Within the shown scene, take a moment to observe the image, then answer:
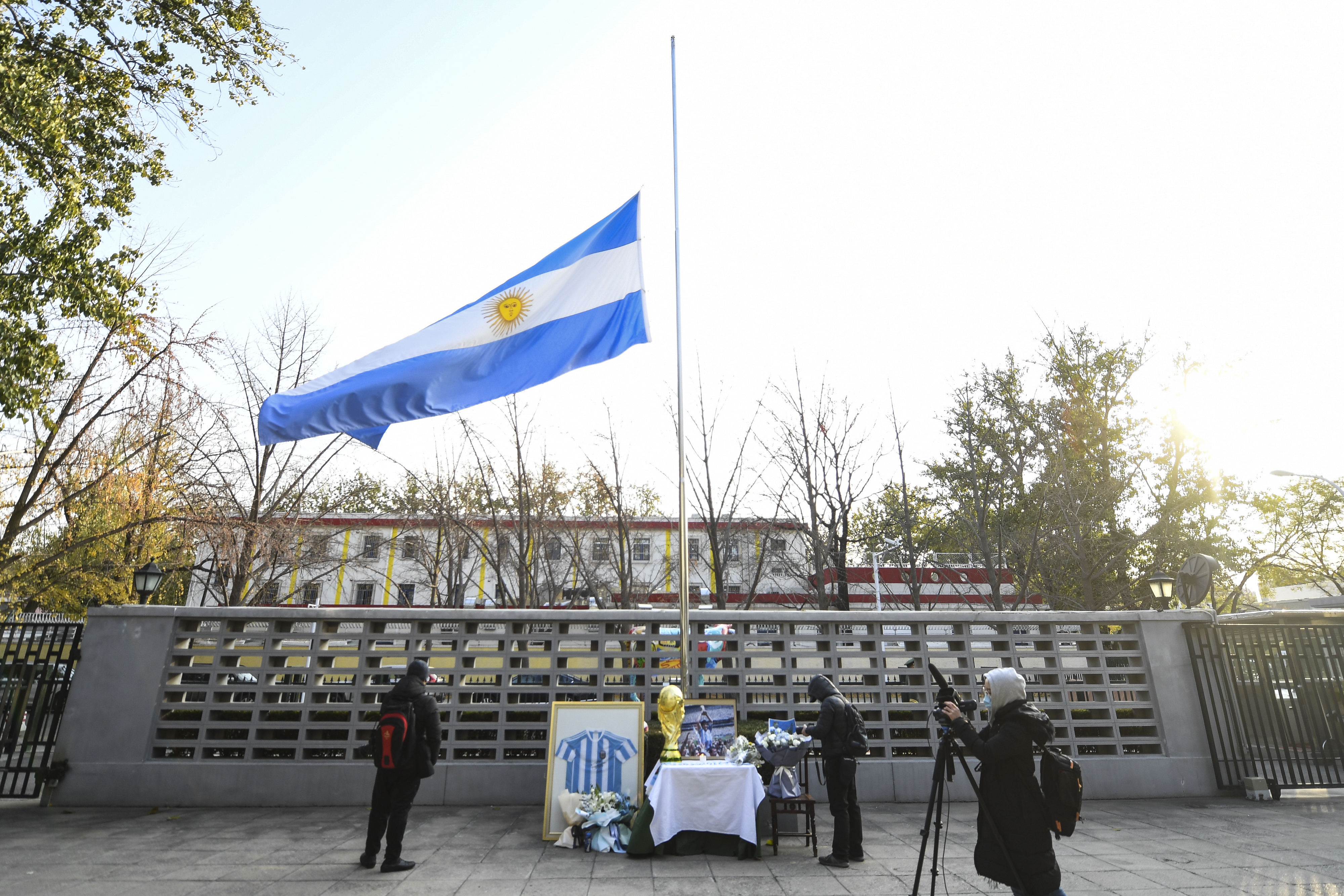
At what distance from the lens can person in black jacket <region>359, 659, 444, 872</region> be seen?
6680 mm

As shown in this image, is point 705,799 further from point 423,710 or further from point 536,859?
point 423,710

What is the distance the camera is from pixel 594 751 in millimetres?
8367

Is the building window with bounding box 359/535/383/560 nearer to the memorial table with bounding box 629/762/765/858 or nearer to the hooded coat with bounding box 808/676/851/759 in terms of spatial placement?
the memorial table with bounding box 629/762/765/858

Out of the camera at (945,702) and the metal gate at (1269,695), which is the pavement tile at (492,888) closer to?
the camera at (945,702)

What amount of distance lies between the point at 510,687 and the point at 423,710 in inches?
145

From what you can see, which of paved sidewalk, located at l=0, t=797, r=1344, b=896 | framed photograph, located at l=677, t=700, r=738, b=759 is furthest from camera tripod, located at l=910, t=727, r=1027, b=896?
framed photograph, located at l=677, t=700, r=738, b=759

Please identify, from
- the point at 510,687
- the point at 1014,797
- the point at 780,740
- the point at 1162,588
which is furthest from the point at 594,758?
the point at 1162,588

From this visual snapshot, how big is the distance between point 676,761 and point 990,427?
19.0m

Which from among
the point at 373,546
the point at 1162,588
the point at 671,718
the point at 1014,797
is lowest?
the point at 1014,797

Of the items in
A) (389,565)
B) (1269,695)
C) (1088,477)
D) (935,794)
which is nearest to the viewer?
(935,794)

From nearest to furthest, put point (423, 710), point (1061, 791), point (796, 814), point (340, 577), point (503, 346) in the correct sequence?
point (1061, 791)
point (423, 710)
point (796, 814)
point (503, 346)
point (340, 577)

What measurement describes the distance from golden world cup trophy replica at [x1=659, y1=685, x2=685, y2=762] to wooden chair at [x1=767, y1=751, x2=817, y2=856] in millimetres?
1111

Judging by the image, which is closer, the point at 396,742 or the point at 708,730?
the point at 396,742

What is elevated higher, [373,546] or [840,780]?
[373,546]
